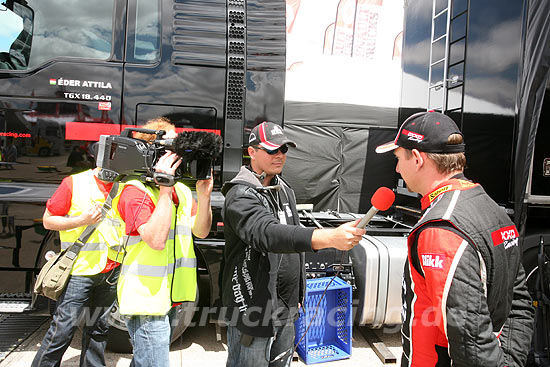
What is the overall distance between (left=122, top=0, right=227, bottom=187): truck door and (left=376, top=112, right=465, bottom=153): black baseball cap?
6.56 feet

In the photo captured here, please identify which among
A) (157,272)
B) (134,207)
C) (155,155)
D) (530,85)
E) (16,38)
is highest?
(16,38)

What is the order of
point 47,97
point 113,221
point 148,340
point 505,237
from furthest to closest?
point 47,97, point 113,221, point 148,340, point 505,237

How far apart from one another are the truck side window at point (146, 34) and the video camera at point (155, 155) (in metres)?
1.32

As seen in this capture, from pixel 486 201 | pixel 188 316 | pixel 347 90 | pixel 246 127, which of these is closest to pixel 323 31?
pixel 347 90

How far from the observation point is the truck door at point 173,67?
10.5ft

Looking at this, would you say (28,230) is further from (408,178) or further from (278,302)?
(408,178)

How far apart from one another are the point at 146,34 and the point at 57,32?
661 mm

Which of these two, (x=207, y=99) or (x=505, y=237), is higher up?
(x=207, y=99)

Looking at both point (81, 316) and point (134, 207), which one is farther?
point (81, 316)

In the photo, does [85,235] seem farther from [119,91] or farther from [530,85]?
[530,85]

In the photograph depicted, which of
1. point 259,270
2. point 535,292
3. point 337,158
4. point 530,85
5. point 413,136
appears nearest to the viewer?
point 413,136

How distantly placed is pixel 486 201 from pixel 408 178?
0.29 metres

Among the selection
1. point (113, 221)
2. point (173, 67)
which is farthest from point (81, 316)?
point (173, 67)

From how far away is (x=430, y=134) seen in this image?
150cm
